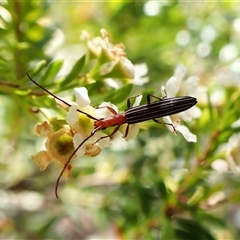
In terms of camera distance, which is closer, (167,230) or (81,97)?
(81,97)

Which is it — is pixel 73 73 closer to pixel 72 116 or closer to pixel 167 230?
pixel 72 116

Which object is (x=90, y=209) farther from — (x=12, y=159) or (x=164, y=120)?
(x=164, y=120)

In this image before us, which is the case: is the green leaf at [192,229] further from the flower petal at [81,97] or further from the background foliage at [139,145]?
the flower petal at [81,97]

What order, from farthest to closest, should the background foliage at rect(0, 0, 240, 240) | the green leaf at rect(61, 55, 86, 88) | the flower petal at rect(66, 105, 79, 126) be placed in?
the background foliage at rect(0, 0, 240, 240) → the green leaf at rect(61, 55, 86, 88) → the flower petal at rect(66, 105, 79, 126)

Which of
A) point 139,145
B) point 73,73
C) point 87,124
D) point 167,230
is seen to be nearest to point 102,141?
point 87,124

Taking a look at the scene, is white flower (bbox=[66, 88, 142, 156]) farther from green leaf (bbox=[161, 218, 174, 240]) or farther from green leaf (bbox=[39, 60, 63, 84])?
green leaf (bbox=[161, 218, 174, 240])

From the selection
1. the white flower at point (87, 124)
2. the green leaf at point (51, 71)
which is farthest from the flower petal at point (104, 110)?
the green leaf at point (51, 71)

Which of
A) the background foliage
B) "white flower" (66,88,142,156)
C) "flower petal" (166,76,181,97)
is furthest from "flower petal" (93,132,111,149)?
the background foliage

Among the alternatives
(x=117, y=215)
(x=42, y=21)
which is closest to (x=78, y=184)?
(x=117, y=215)
